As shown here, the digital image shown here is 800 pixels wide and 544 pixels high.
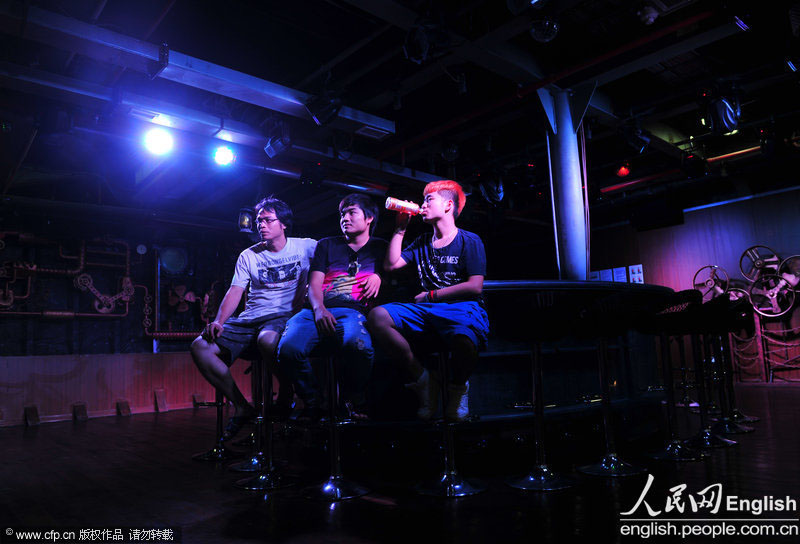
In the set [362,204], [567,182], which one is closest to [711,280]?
[567,182]

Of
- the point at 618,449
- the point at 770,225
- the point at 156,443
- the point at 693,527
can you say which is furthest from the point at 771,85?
the point at 156,443

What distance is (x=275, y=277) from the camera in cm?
344

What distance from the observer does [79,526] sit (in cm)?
214

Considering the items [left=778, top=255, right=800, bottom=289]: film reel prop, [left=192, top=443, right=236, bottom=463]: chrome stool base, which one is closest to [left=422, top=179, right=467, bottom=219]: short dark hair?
[left=192, top=443, right=236, bottom=463]: chrome stool base

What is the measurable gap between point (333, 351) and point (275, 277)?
3.61 ft

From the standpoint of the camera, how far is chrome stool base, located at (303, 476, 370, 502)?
2453 mm

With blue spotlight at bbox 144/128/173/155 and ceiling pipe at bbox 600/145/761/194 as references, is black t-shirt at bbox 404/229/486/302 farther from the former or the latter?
ceiling pipe at bbox 600/145/761/194

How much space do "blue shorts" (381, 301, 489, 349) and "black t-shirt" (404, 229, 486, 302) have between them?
186 mm

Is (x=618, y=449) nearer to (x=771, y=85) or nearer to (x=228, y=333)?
(x=228, y=333)

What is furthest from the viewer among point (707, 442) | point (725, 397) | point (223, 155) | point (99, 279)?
point (99, 279)

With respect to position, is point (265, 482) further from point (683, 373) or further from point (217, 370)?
point (683, 373)

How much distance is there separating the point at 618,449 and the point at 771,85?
593 cm

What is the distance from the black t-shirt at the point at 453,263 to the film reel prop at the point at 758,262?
8721 mm

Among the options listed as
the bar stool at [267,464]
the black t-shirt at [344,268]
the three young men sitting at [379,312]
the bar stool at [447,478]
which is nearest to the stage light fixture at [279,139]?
the three young men sitting at [379,312]
